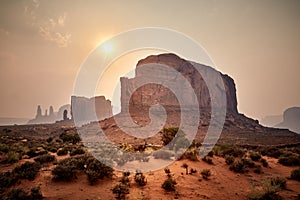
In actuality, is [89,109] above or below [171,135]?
above

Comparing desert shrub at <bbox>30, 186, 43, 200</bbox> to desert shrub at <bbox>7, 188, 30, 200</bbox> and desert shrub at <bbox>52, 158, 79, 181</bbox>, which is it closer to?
desert shrub at <bbox>7, 188, 30, 200</bbox>

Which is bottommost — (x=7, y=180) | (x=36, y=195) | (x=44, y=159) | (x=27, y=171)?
(x=36, y=195)

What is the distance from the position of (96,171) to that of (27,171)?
3.43 m

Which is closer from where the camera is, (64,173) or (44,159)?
(64,173)

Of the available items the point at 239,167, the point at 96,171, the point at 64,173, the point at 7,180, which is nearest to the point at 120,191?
the point at 96,171

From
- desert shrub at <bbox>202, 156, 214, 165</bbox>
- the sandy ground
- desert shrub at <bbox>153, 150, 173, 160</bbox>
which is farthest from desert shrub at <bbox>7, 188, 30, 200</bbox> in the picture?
desert shrub at <bbox>202, 156, 214, 165</bbox>

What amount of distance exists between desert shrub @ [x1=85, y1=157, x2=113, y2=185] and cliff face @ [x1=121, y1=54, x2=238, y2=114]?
60.8 metres

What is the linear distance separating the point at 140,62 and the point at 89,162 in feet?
262

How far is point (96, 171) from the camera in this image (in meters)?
10.2

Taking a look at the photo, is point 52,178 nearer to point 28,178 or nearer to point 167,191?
point 28,178

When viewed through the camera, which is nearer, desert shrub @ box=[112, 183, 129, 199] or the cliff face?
desert shrub @ box=[112, 183, 129, 199]

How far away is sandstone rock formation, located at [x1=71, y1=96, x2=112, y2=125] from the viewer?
11318 cm

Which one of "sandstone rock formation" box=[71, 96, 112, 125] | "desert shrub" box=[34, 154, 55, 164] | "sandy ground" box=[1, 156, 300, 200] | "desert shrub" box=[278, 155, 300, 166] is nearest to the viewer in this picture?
"sandy ground" box=[1, 156, 300, 200]

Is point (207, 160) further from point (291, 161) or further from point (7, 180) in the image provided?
point (7, 180)
